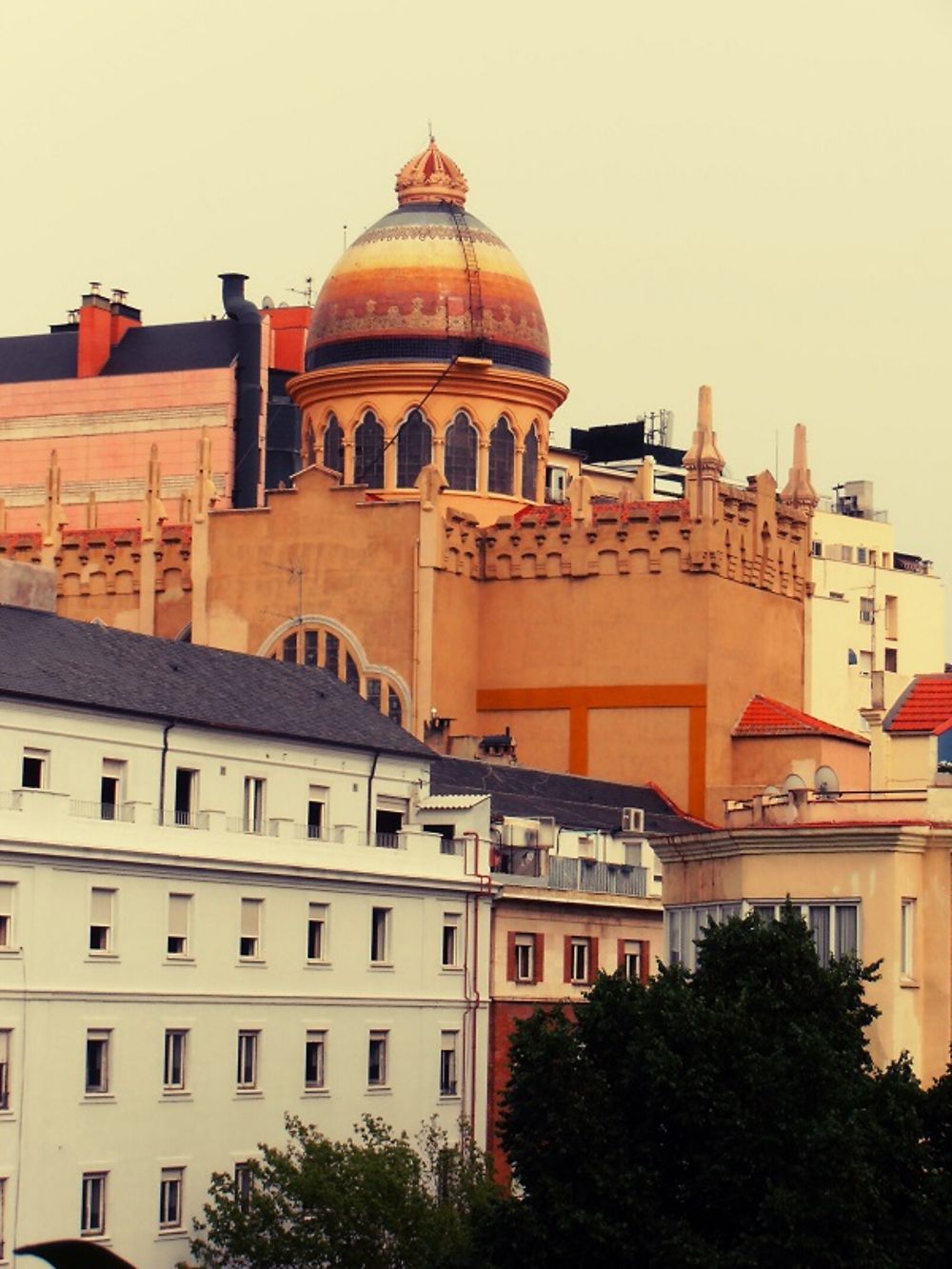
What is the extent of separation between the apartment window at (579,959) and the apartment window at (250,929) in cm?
1168

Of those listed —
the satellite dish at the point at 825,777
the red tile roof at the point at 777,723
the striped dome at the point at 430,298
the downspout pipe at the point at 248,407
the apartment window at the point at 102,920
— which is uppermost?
the downspout pipe at the point at 248,407

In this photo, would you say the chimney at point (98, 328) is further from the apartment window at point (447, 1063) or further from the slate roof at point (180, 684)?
the apartment window at point (447, 1063)

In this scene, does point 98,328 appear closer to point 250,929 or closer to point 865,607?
point 865,607

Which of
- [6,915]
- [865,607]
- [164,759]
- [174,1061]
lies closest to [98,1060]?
[174,1061]

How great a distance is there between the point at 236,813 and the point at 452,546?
27991 mm

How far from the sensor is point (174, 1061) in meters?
77.3

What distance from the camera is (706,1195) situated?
59.9 m

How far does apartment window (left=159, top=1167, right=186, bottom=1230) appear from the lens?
7519 centimetres

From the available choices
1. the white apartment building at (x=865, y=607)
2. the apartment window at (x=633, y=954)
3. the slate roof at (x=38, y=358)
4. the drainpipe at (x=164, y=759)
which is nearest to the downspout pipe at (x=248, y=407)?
the slate roof at (x=38, y=358)

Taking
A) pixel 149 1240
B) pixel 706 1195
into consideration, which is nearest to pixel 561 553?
pixel 149 1240

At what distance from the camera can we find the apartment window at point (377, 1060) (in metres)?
82.8

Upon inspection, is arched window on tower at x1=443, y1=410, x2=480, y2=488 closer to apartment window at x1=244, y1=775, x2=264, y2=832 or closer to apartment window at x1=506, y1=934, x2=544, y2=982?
apartment window at x1=506, y1=934, x2=544, y2=982

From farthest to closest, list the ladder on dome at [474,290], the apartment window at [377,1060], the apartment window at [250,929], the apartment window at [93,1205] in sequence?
the ladder on dome at [474,290] < the apartment window at [377,1060] < the apartment window at [250,929] < the apartment window at [93,1205]

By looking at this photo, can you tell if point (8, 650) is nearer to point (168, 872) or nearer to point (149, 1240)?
point (168, 872)
